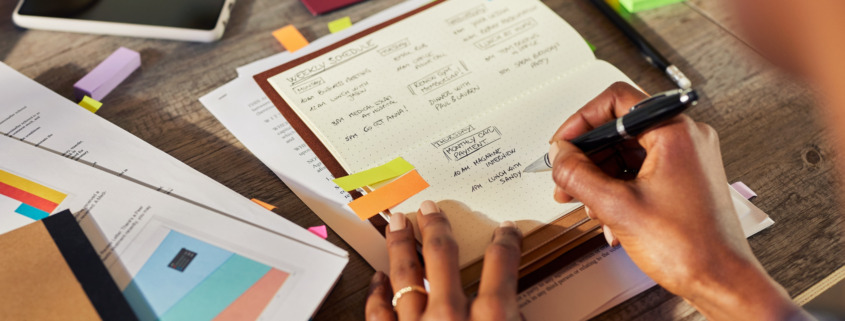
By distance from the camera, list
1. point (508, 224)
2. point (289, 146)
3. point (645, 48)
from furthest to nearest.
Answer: point (645, 48), point (289, 146), point (508, 224)

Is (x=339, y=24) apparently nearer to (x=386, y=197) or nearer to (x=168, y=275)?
(x=386, y=197)

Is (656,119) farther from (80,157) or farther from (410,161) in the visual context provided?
(80,157)

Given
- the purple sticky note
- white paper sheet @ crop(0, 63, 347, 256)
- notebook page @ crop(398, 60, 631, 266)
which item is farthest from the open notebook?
the purple sticky note

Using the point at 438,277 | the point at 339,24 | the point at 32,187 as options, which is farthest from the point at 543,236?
the point at 32,187

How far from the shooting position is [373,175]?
0.75m

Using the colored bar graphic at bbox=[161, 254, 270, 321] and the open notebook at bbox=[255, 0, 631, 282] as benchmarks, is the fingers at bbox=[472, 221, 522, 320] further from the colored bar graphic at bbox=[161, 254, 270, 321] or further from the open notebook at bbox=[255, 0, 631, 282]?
the colored bar graphic at bbox=[161, 254, 270, 321]

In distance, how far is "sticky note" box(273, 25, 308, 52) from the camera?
972 mm

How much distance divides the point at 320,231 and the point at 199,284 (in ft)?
0.53

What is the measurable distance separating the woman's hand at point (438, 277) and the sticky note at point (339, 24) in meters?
0.43

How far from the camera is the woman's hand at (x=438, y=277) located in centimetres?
60

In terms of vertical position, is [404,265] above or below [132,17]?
below

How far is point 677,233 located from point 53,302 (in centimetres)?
66

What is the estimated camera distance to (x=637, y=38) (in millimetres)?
951

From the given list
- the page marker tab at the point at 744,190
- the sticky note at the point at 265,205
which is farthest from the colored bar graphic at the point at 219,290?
the page marker tab at the point at 744,190
